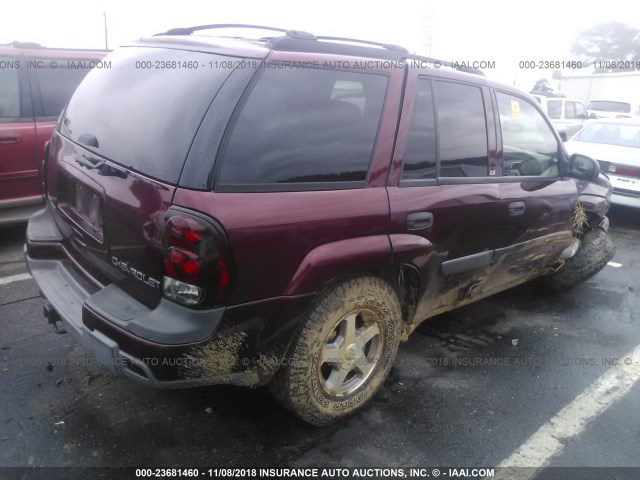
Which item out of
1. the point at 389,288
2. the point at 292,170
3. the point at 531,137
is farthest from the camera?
the point at 531,137

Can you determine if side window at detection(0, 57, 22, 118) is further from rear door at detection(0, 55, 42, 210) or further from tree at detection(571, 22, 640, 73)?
tree at detection(571, 22, 640, 73)

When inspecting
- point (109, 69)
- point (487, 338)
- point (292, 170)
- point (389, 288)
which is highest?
point (109, 69)

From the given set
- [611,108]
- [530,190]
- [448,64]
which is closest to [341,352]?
[530,190]

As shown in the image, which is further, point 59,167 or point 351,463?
point 59,167

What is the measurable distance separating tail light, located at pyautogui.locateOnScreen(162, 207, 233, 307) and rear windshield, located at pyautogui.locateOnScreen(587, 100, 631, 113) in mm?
20100

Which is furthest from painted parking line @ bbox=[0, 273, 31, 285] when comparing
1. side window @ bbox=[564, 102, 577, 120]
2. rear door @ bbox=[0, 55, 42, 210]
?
side window @ bbox=[564, 102, 577, 120]

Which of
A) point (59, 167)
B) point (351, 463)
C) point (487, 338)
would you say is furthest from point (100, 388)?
point (487, 338)

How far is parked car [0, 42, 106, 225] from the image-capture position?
4.55 meters

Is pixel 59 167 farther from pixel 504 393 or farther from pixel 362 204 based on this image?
pixel 504 393

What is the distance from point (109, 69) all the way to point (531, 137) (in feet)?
9.17

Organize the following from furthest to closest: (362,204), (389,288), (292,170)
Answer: (389,288), (362,204), (292,170)

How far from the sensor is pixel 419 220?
8.34 feet

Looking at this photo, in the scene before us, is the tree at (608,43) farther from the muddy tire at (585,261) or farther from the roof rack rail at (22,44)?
the roof rack rail at (22,44)

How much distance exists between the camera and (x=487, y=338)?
3619 millimetres
